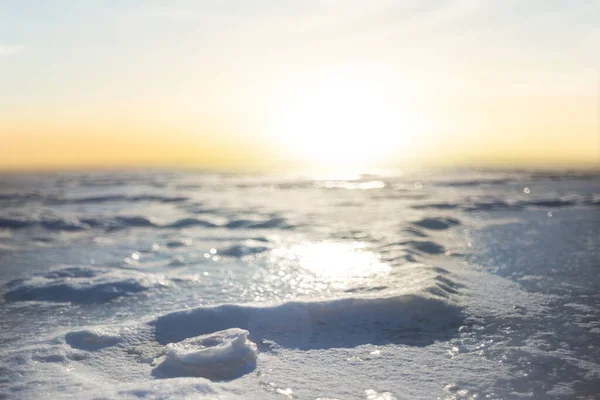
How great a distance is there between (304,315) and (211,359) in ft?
6.18

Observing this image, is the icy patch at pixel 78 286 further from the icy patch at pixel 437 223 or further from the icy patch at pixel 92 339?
the icy patch at pixel 437 223

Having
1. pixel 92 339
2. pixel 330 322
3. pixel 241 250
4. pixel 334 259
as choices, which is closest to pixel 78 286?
pixel 92 339

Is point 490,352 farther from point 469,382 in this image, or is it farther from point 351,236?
Answer: point 351,236

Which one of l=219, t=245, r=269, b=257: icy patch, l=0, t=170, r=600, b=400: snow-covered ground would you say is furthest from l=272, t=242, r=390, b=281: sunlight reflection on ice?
l=219, t=245, r=269, b=257: icy patch

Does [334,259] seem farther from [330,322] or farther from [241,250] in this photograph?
[330,322]

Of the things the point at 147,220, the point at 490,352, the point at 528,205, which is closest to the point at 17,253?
the point at 147,220

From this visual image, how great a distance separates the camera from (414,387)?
4293 millimetres

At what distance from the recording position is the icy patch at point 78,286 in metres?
7.50

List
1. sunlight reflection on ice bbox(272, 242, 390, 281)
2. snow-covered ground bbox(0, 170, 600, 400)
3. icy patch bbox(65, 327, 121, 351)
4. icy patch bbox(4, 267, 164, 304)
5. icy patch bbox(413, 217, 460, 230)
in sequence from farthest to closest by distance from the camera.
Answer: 1. icy patch bbox(413, 217, 460, 230)
2. sunlight reflection on ice bbox(272, 242, 390, 281)
3. icy patch bbox(4, 267, 164, 304)
4. icy patch bbox(65, 327, 121, 351)
5. snow-covered ground bbox(0, 170, 600, 400)

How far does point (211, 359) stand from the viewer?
4738 millimetres

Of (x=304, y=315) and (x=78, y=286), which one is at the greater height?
(x=78, y=286)

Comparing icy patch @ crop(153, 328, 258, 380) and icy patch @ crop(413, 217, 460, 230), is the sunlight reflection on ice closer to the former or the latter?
icy patch @ crop(153, 328, 258, 380)

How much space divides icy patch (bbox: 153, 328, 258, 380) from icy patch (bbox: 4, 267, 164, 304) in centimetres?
313

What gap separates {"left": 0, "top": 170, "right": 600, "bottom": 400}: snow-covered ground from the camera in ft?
14.4
